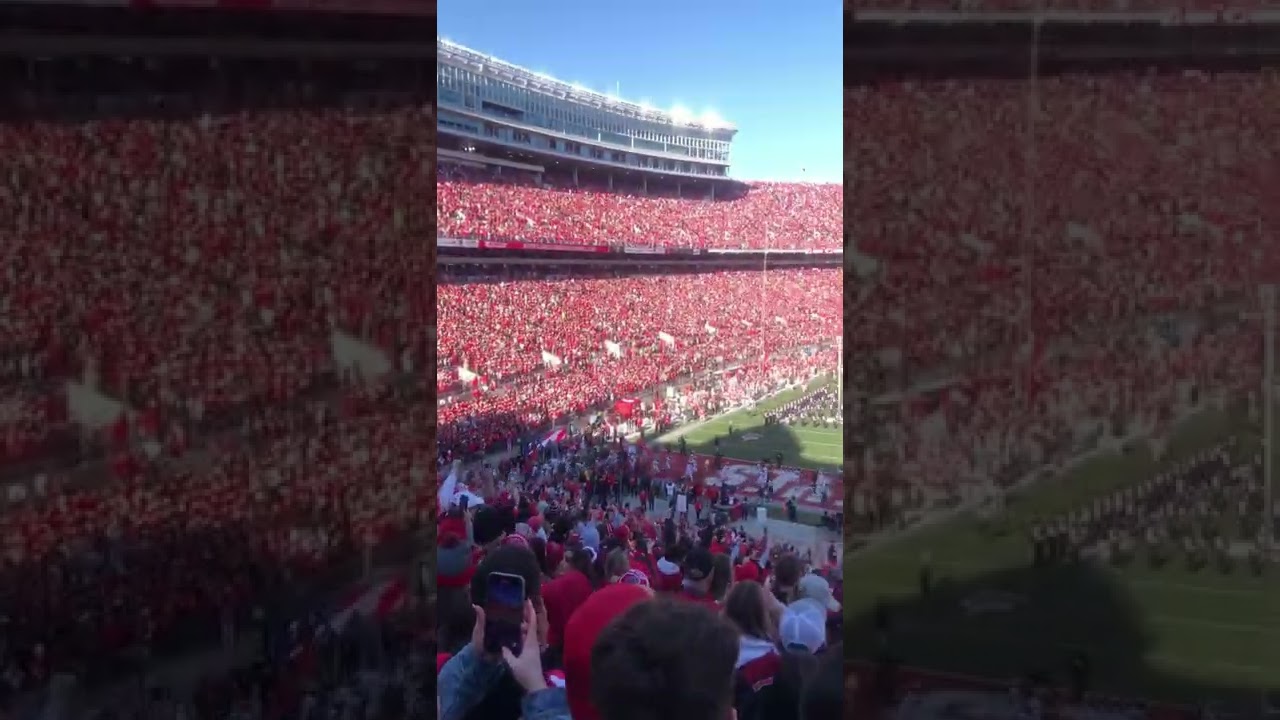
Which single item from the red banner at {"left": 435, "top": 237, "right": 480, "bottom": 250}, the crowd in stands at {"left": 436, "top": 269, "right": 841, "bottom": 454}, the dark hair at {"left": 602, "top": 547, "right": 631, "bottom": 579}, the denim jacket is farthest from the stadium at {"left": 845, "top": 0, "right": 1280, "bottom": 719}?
the red banner at {"left": 435, "top": 237, "right": 480, "bottom": 250}

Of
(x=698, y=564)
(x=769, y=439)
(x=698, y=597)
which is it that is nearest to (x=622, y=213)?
(x=769, y=439)

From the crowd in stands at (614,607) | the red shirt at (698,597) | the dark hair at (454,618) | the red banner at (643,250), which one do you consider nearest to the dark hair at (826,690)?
the crowd in stands at (614,607)

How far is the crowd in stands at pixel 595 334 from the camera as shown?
234 inches

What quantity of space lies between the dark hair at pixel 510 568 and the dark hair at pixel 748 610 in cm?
72

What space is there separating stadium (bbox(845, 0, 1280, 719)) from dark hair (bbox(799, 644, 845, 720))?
7 centimetres

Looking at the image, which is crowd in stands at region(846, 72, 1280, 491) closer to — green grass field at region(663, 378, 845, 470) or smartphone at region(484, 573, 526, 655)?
smartphone at region(484, 573, 526, 655)

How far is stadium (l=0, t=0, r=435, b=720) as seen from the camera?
10.9 ft

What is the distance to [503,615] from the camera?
315 centimetres

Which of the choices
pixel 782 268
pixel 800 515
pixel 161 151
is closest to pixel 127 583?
pixel 161 151

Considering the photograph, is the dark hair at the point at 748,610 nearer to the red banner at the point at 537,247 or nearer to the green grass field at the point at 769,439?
the green grass field at the point at 769,439

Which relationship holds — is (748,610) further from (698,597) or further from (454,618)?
(454,618)

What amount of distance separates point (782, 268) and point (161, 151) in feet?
17.0

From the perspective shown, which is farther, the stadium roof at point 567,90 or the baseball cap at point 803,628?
the stadium roof at point 567,90

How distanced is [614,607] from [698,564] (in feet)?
3.72
